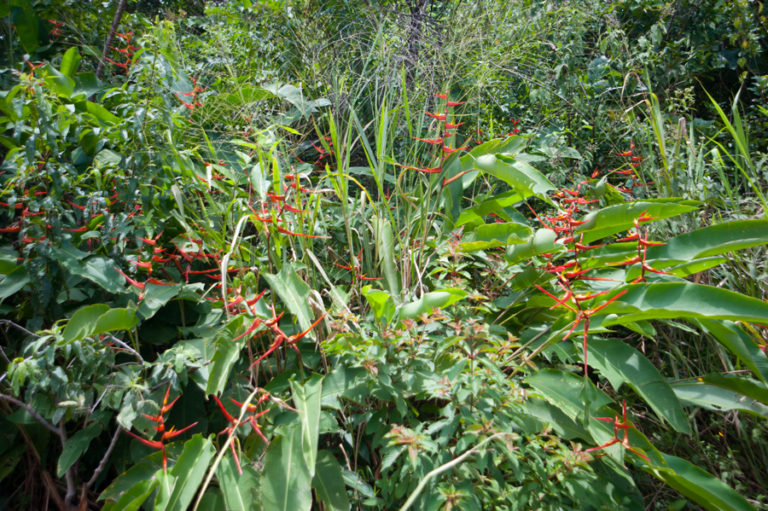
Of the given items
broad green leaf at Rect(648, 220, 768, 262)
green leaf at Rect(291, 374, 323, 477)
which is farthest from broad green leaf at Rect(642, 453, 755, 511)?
green leaf at Rect(291, 374, 323, 477)

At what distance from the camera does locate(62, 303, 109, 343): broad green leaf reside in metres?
1.29

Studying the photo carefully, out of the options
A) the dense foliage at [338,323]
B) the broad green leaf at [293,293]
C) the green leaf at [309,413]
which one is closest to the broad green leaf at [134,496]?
the dense foliage at [338,323]

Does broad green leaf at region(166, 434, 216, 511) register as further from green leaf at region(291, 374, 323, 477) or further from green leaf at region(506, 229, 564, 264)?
green leaf at region(506, 229, 564, 264)

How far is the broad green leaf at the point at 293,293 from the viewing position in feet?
4.50

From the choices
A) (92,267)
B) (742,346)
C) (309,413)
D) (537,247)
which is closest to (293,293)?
(309,413)

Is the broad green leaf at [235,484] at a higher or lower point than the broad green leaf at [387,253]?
lower

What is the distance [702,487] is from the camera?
1.32 meters

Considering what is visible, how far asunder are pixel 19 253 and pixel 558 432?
1.66 m

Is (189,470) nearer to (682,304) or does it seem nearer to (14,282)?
(14,282)

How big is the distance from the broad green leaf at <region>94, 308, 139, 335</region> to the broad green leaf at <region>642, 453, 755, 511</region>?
1384 mm

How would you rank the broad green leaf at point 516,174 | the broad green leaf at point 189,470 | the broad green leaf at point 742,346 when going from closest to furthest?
the broad green leaf at point 189,470 → the broad green leaf at point 742,346 → the broad green leaf at point 516,174

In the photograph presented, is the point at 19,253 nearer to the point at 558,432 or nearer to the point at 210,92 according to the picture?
the point at 210,92

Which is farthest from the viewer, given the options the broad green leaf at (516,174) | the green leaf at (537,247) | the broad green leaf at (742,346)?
the broad green leaf at (516,174)

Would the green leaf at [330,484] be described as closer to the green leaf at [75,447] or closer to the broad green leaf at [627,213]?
the green leaf at [75,447]
